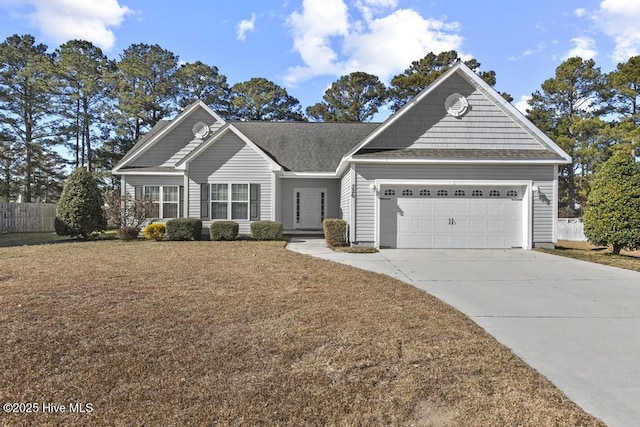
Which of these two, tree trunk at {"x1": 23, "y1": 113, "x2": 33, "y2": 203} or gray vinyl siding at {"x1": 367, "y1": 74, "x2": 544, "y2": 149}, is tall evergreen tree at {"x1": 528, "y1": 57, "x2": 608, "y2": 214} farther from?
tree trunk at {"x1": 23, "y1": 113, "x2": 33, "y2": 203}

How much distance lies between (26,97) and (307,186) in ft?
80.6

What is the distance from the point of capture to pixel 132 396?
2.84 metres

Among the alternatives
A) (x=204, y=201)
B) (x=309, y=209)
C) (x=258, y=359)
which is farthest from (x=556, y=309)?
(x=309, y=209)

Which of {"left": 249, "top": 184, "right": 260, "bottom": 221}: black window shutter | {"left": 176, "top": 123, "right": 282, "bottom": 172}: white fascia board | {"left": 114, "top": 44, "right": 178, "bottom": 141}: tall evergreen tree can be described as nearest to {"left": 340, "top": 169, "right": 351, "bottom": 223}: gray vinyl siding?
{"left": 176, "top": 123, "right": 282, "bottom": 172}: white fascia board

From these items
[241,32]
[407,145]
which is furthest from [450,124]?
[241,32]

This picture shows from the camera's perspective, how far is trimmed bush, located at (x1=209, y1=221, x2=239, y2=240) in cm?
1455

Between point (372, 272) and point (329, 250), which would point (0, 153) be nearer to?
point (329, 250)

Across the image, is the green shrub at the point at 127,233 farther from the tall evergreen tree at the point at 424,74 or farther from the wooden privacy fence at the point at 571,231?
the tall evergreen tree at the point at 424,74

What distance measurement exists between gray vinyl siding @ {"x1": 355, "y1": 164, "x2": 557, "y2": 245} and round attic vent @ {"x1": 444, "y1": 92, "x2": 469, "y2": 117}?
6.45ft

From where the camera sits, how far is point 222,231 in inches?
573

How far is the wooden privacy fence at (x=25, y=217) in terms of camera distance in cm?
1978

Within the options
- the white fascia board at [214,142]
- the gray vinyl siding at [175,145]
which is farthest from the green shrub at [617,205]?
the gray vinyl siding at [175,145]

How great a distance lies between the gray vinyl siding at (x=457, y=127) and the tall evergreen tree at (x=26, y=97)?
2816cm

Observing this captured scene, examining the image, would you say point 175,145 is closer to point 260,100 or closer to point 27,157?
point 27,157
